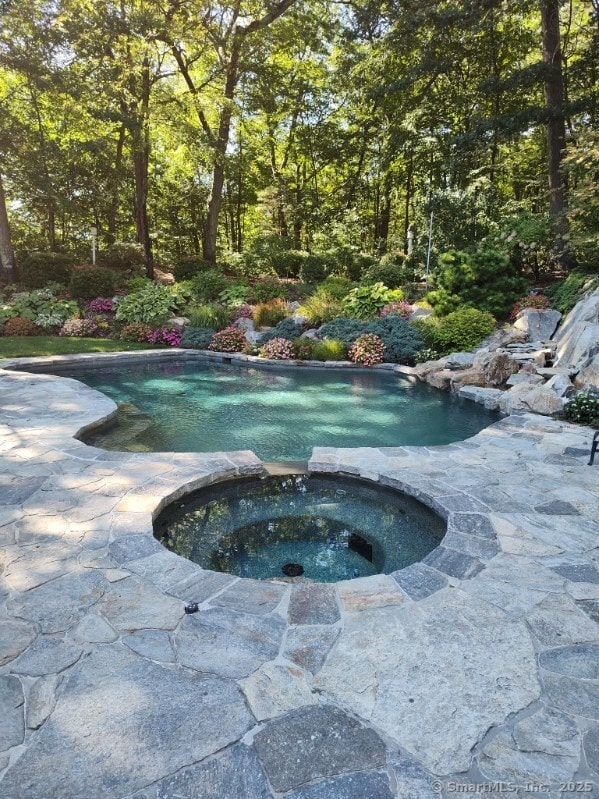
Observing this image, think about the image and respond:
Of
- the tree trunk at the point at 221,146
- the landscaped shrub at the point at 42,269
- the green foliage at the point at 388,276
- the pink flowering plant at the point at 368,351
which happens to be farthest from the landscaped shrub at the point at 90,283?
the pink flowering plant at the point at 368,351

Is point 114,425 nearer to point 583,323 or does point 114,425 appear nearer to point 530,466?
point 530,466

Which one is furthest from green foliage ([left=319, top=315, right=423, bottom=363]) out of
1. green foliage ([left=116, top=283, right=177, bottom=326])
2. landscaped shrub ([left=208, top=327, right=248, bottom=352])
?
green foliage ([left=116, top=283, right=177, bottom=326])

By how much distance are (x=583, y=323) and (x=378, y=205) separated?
1460cm

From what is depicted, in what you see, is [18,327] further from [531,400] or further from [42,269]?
[531,400]

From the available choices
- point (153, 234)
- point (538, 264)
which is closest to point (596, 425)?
point (538, 264)

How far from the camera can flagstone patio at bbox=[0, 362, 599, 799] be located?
147 cm

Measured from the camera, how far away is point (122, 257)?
15852mm

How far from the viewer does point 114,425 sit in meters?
5.86

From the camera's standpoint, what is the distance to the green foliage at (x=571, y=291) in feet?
29.2


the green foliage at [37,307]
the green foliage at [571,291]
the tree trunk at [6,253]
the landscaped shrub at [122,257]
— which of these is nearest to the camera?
the green foliage at [571,291]

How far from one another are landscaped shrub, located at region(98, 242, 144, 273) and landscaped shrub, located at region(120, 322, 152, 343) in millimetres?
5270

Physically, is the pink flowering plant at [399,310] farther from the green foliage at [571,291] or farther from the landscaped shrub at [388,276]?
the green foliage at [571,291]

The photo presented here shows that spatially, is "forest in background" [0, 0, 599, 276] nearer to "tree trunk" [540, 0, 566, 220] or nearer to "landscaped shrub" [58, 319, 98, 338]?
"tree trunk" [540, 0, 566, 220]

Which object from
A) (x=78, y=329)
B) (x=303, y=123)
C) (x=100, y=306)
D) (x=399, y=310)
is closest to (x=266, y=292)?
(x=399, y=310)
